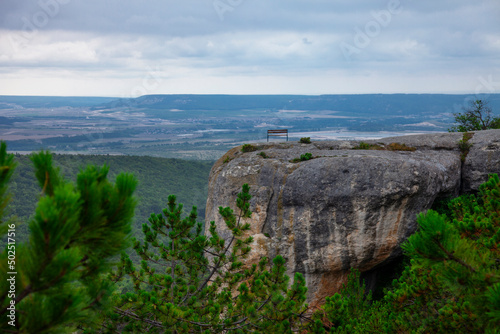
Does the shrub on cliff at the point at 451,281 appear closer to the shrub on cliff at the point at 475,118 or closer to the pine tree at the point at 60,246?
the pine tree at the point at 60,246

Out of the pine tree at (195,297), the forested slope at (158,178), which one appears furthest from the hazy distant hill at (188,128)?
the pine tree at (195,297)

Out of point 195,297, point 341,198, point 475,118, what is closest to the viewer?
point 195,297

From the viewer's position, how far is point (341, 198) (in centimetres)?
1488

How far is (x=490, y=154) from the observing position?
1658cm

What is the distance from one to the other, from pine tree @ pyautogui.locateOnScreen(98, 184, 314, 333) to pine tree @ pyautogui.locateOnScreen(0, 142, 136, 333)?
329cm

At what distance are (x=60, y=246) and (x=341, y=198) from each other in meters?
12.0

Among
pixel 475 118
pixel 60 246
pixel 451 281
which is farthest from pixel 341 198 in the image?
pixel 475 118

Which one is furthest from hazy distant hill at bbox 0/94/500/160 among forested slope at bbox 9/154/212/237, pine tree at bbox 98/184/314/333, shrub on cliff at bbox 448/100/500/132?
pine tree at bbox 98/184/314/333

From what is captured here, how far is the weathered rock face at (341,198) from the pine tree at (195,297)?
5044 millimetres

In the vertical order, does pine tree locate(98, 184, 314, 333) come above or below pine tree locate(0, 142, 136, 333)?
below

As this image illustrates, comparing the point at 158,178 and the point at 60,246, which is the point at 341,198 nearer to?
the point at 60,246

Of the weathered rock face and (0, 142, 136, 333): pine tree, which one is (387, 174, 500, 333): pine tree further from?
the weathered rock face

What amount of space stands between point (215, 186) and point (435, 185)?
8.77 meters

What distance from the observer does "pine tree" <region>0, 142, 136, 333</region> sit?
3.99 metres
